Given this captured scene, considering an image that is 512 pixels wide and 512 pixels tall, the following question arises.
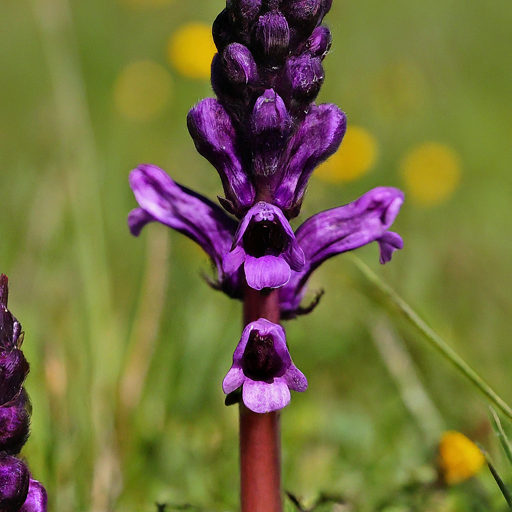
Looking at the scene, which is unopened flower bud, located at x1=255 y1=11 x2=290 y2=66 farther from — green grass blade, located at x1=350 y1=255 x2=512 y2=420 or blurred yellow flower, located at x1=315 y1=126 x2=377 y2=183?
blurred yellow flower, located at x1=315 y1=126 x2=377 y2=183

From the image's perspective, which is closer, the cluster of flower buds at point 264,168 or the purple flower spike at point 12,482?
the purple flower spike at point 12,482

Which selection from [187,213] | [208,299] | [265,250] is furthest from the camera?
[208,299]

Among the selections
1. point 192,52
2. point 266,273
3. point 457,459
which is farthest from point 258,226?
point 192,52

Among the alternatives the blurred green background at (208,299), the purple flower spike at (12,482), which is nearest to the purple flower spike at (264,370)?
the blurred green background at (208,299)

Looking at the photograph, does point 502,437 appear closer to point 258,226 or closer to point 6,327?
point 258,226

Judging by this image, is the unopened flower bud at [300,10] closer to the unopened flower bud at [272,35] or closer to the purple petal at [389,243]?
the unopened flower bud at [272,35]
